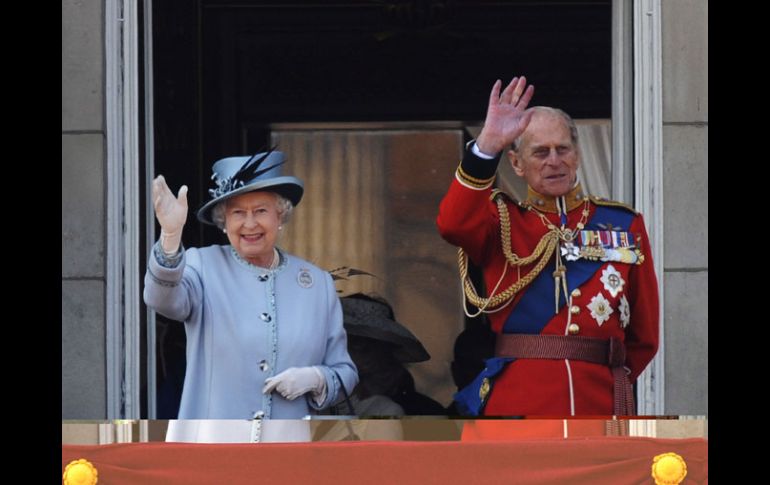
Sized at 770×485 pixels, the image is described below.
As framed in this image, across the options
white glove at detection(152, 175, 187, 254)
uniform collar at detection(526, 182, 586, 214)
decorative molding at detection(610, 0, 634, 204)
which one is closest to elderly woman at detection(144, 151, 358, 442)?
white glove at detection(152, 175, 187, 254)

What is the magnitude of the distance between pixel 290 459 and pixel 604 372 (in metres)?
1.19

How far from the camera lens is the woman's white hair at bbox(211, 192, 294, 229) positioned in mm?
7250

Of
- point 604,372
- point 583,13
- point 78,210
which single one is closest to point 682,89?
point 583,13

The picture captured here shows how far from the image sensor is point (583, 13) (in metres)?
7.91

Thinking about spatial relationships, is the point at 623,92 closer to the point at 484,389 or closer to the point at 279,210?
the point at 484,389

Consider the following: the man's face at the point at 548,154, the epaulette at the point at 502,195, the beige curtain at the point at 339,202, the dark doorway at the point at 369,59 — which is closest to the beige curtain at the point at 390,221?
the beige curtain at the point at 339,202

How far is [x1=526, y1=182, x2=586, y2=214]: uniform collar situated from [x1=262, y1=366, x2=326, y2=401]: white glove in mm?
1029

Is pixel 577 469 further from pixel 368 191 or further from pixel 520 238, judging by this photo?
pixel 368 191

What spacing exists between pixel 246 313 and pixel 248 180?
1.61 ft

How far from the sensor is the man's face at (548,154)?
7293mm

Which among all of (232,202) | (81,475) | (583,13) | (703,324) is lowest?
(81,475)

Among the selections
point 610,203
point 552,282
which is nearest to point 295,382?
point 552,282

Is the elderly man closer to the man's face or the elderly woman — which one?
the man's face

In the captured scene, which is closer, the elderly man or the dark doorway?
the elderly man
